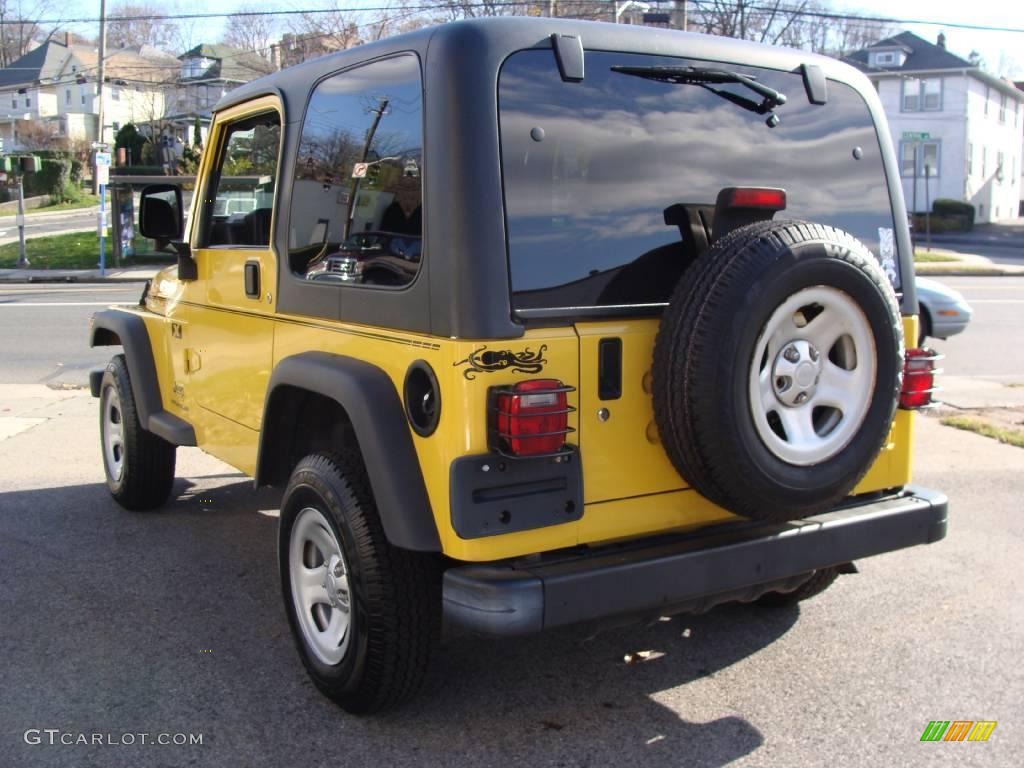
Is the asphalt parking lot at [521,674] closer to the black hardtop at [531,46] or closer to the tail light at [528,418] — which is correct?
Answer: the tail light at [528,418]

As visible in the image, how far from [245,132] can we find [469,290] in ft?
6.67

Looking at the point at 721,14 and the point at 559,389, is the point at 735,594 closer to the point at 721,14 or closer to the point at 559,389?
the point at 559,389

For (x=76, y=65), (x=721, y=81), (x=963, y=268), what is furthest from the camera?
(x=76, y=65)

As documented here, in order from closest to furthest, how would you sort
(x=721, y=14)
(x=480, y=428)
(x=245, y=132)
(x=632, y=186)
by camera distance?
(x=480, y=428) → (x=632, y=186) → (x=245, y=132) → (x=721, y=14)

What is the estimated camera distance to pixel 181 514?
5.74 meters

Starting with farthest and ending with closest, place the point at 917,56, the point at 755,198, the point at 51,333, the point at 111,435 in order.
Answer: the point at 917,56 → the point at 51,333 → the point at 111,435 → the point at 755,198

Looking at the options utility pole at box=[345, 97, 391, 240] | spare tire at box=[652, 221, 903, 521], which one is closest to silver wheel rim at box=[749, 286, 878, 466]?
spare tire at box=[652, 221, 903, 521]

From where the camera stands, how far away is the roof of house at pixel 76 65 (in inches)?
2613

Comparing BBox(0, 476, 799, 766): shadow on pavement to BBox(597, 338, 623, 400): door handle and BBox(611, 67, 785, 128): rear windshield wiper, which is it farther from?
BBox(611, 67, 785, 128): rear windshield wiper

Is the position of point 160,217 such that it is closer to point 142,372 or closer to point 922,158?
point 142,372

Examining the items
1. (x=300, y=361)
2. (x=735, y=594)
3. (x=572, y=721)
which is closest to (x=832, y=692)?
(x=735, y=594)

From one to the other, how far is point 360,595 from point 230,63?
63.6 m

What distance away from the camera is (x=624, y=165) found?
3189mm

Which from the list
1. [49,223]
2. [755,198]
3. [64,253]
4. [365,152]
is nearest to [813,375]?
[755,198]
